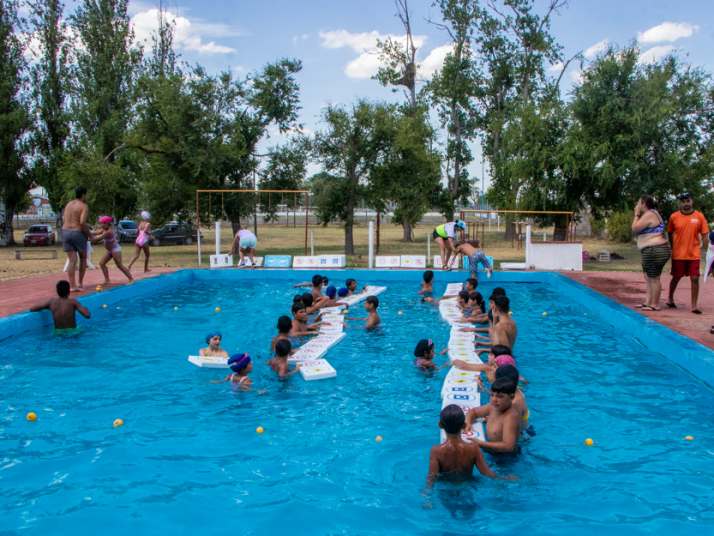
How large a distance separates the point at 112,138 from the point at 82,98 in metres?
3.06

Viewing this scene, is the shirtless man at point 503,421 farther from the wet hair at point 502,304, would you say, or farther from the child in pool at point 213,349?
the child in pool at point 213,349

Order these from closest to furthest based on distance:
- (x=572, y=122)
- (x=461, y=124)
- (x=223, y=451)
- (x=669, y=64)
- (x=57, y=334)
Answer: (x=223, y=451) < (x=57, y=334) < (x=572, y=122) < (x=669, y=64) < (x=461, y=124)

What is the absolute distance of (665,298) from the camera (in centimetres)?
1247

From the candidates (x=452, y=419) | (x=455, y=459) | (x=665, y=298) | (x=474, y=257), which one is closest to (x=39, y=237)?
(x=474, y=257)

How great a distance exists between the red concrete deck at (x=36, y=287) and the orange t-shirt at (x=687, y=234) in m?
11.1

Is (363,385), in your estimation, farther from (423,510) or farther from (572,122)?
(572,122)

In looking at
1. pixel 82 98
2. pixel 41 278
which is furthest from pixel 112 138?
pixel 41 278

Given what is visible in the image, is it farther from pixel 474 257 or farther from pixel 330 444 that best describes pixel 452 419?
pixel 474 257

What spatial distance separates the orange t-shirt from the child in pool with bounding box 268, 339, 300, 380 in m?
6.74

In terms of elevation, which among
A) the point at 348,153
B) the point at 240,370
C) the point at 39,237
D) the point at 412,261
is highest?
the point at 348,153

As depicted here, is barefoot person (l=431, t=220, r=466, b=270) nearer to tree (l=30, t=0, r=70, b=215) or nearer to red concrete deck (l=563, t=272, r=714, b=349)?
red concrete deck (l=563, t=272, r=714, b=349)

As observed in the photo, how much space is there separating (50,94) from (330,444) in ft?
113

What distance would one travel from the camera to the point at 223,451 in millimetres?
5996

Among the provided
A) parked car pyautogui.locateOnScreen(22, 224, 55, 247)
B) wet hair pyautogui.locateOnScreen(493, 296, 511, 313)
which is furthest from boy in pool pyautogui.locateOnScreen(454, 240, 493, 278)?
parked car pyautogui.locateOnScreen(22, 224, 55, 247)
